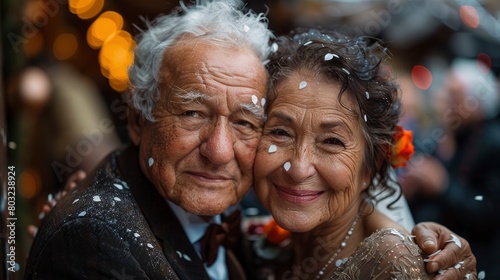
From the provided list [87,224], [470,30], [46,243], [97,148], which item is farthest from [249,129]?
[470,30]

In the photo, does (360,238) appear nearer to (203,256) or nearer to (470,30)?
(203,256)

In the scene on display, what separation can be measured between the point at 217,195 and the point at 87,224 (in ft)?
1.85

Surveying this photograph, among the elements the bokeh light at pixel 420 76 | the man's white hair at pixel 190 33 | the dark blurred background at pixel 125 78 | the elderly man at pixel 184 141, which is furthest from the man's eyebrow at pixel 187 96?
the bokeh light at pixel 420 76

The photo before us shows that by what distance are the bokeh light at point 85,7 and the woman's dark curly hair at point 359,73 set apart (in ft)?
8.00

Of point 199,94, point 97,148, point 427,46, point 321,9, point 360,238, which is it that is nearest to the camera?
point 199,94

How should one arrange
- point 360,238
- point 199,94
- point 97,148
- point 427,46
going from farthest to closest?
point 427,46 < point 97,148 < point 360,238 < point 199,94

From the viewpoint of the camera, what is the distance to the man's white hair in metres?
2.46

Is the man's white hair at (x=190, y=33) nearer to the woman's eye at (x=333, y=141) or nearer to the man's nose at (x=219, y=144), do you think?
the man's nose at (x=219, y=144)

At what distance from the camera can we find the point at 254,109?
241cm

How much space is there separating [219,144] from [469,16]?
3152 millimetres

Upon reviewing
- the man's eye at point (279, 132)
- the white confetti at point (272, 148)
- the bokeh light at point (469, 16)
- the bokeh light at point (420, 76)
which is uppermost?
the man's eye at point (279, 132)

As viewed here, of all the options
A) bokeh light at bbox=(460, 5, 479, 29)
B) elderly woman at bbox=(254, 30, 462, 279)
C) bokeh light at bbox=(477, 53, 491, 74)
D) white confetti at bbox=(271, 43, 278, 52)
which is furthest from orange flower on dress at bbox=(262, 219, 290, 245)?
bokeh light at bbox=(477, 53, 491, 74)

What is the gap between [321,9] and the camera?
482 centimetres

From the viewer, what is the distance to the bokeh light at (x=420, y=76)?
5184 millimetres
